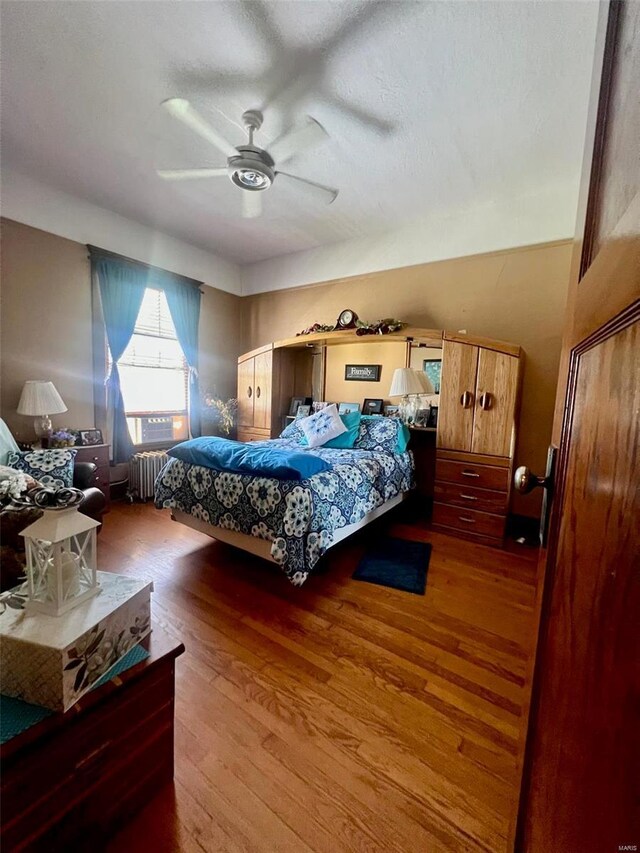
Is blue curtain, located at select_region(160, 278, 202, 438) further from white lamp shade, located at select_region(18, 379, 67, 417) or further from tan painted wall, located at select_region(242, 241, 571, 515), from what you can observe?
tan painted wall, located at select_region(242, 241, 571, 515)

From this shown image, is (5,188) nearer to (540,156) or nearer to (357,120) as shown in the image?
(357,120)

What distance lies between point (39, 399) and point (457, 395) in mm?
3706

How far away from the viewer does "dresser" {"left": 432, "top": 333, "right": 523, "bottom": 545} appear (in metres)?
2.87

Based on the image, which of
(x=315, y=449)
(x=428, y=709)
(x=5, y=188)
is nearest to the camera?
(x=428, y=709)

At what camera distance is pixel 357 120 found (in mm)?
2229

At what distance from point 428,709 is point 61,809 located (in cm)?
123

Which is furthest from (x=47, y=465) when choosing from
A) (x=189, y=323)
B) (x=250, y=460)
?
(x=189, y=323)

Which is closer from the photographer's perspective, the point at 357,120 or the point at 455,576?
the point at 357,120

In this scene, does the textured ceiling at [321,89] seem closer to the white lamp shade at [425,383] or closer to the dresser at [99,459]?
the white lamp shade at [425,383]

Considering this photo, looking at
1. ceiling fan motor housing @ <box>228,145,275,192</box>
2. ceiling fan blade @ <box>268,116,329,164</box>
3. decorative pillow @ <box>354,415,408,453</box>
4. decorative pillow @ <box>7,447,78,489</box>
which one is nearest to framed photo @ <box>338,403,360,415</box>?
decorative pillow @ <box>354,415,408,453</box>

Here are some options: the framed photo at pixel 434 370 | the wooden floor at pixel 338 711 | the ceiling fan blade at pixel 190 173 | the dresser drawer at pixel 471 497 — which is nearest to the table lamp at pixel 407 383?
the framed photo at pixel 434 370

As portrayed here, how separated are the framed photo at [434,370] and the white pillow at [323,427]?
Answer: 1036 mm

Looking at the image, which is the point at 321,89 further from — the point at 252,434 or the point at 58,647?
the point at 252,434

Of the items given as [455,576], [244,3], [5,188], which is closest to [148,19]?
[244,3]
